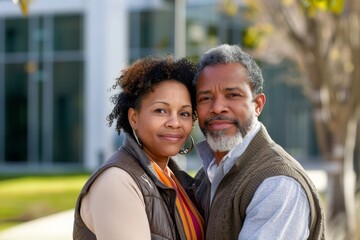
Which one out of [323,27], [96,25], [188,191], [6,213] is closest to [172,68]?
[188,191]

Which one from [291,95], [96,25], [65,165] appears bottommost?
[65,165]

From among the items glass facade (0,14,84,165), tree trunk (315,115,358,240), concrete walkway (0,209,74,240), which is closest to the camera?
concrete walkway (0,209,74,240)

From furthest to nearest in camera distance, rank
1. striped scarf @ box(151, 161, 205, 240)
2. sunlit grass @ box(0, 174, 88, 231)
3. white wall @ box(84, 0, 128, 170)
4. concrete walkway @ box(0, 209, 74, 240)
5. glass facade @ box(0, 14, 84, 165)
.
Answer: glass facade @ box(0, 14, 84, 165)
white wall @ box(84, 0, 128, 170)
sunlit grass @ box(0, 174, 88, 231)
concrete walkway @ box(0, 209, 74, 240)
striped scarf @ box(151, 161, 205, 240)

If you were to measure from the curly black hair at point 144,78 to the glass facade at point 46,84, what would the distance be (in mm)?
25128

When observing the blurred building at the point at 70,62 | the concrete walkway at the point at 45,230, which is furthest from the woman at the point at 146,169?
the blurred building at the point at 70,62

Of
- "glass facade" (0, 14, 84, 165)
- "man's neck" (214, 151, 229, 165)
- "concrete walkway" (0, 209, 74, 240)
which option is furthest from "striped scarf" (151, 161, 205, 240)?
"glass facade" (0, 14, 84, 165)

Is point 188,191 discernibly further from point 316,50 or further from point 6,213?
point 6,213

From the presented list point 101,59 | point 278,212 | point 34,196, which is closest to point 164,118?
point 278,212

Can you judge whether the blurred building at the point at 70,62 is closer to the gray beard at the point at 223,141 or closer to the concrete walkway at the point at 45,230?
the concrete walkway at the point at 45,230

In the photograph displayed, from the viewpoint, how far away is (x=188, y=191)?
13.4ft

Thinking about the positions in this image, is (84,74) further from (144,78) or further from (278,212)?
(278,212)

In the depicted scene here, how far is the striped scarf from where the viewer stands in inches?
145

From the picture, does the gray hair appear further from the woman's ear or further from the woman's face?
the woman's ear

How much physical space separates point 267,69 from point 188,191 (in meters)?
25.9
